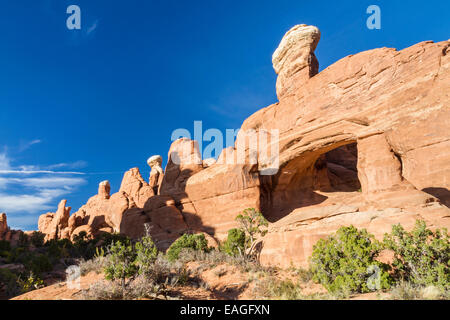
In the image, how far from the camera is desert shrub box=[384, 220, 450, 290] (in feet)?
23.5

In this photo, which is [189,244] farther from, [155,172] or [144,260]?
[155,172]

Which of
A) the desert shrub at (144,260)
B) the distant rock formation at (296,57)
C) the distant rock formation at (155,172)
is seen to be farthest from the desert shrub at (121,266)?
the distant rock formation at (155,172)

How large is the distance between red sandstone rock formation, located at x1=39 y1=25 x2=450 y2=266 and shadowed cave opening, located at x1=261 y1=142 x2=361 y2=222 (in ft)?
0.36

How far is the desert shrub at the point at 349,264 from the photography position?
7527 millimetres

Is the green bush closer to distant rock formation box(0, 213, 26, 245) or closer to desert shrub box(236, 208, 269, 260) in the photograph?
desert shrub box(236, 208, 269, 260)

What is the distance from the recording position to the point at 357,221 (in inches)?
490

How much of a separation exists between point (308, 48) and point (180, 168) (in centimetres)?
2091

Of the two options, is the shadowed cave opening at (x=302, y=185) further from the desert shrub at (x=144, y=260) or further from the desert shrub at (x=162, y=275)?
the desert shrub at (x=144, y=260)

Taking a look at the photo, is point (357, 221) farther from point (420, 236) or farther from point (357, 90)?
point (357, 90)

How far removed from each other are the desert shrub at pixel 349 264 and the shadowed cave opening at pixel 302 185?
14424 millimetres

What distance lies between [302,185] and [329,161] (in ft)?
19.2

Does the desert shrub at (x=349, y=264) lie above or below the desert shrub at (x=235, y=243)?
above

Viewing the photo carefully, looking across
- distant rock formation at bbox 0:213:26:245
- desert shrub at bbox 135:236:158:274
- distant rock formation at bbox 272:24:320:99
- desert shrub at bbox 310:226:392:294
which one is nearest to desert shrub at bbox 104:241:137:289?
desert shrub at bbox 135:236:158:274

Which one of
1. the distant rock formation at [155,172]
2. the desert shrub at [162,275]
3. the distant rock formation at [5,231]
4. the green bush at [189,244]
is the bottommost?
the distant rock formation at [5,231]
